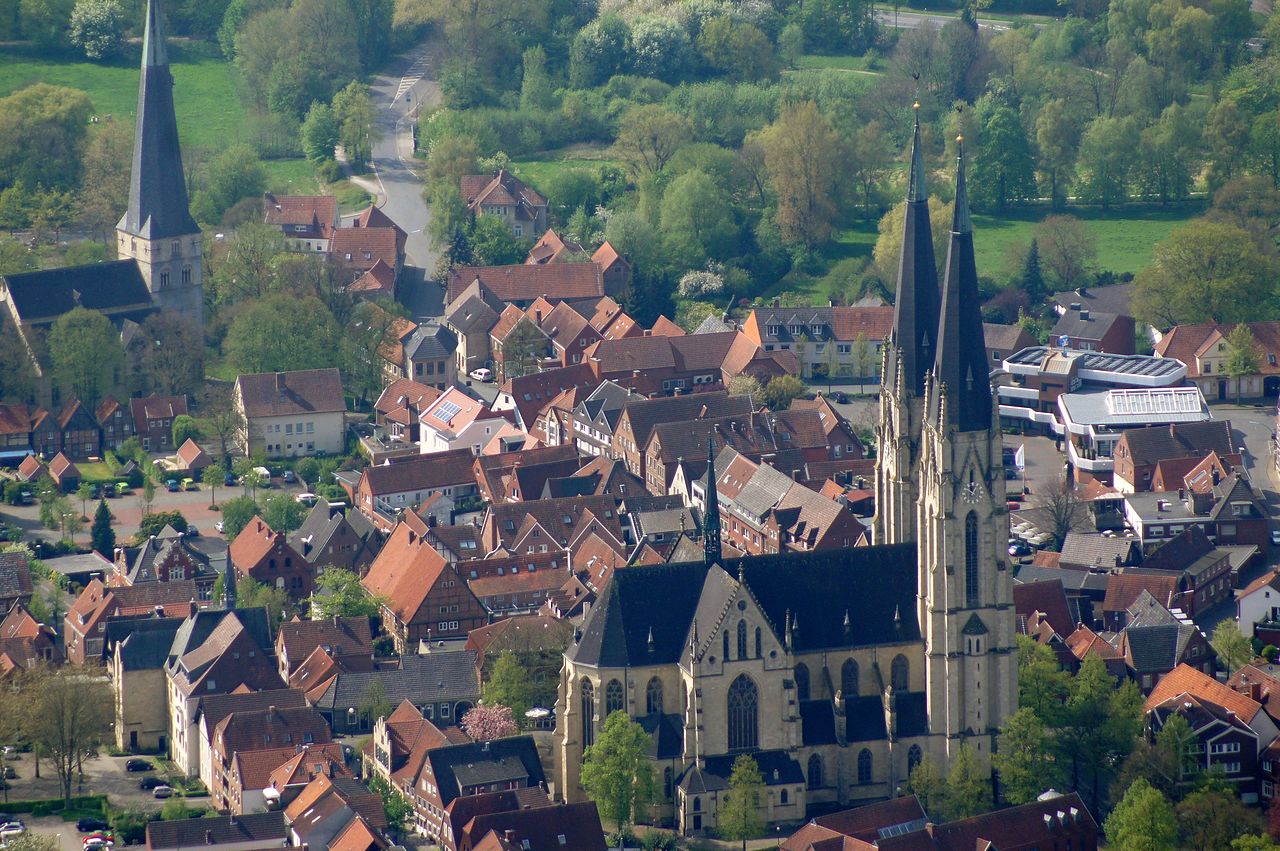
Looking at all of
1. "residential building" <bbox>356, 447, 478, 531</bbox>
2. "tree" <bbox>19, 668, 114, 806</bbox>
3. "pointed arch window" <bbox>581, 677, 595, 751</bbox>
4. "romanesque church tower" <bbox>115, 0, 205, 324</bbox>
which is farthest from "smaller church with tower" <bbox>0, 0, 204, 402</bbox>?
"pointed arch window" <bbox>581, 677, 595, 751</bbox>

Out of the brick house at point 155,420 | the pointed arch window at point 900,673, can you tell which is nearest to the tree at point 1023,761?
the pointed arch window at point 900,673

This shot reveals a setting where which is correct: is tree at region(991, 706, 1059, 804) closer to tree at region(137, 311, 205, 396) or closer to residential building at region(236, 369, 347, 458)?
residential building at region(236, 369, 347, 458)

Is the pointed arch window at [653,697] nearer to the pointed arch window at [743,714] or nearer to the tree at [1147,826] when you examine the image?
the pointed arch window at [743,714]

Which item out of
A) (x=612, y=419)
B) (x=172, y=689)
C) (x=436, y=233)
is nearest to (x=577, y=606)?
(x=172, y=689)

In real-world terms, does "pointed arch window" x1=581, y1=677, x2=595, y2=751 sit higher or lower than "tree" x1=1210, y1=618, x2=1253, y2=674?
higher

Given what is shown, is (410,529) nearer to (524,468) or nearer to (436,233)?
(524,468)
